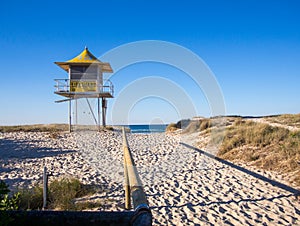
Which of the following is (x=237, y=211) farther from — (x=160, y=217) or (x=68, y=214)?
(x=68, y=214)

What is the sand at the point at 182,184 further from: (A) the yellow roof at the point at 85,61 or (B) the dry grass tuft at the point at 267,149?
(A) the yellow roof at the point at 85,61

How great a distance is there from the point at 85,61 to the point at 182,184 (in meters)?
14.3

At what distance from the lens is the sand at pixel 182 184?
4.75m

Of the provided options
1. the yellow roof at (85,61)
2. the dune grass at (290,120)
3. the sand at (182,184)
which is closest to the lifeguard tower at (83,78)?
the yellow roof at (85,61)

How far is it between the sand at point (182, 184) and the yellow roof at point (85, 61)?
8.79m

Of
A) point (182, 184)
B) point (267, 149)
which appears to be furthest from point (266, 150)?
point (182, 184)

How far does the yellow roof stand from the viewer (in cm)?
1872

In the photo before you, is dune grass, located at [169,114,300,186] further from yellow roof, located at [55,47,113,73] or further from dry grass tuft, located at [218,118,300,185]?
yellow roof, located at [55,47,113,73]

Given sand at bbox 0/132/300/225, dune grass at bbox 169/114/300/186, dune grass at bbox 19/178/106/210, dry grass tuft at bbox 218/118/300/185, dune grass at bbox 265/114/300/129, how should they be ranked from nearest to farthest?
sand at bbox 0/132/300/225 < dune grass at bbox 19/178/106/210 < dune grass at bbox 169/114/300/186 < dry grass tuft at bbox 218/118/300/185 < dune grass at bbox 265/114/300/129

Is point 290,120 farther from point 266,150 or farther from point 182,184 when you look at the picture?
point 182,184

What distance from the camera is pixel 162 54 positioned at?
12.9 metres

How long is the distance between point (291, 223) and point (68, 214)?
3.94 metres

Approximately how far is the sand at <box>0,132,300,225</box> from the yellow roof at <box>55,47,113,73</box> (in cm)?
879

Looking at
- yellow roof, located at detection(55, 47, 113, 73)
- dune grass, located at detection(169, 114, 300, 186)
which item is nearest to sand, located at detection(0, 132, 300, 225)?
dune grass, located at detection(169, 114, 300, 186)
